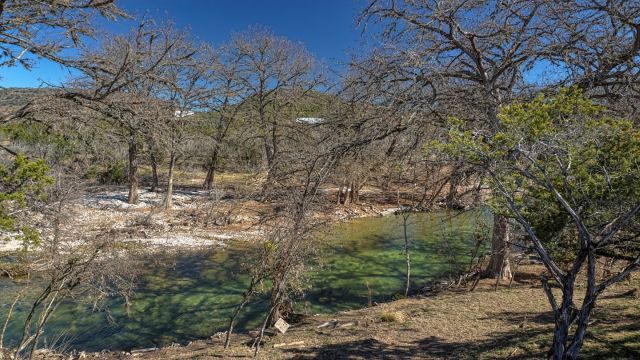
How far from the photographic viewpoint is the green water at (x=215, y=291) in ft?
34.7

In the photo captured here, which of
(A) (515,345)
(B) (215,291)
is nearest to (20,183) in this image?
(A) (515,345)

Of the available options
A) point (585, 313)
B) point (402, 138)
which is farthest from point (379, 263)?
point (585, 313)

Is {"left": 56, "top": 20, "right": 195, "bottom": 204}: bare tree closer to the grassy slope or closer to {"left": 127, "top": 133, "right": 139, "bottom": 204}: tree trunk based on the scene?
the grassy slope

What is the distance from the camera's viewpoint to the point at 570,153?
4.11 m

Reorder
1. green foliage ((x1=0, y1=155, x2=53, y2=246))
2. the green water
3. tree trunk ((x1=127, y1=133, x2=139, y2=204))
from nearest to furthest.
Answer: green foliage ((x1=0, y1=155, x2=53, y2=246)) < the green water < tree trunk ((x1=127, y1=133, x2=139, y2=204))

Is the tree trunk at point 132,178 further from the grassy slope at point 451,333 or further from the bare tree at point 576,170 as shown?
the bare tree at point 576,170

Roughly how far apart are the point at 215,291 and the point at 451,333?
7.75 meters

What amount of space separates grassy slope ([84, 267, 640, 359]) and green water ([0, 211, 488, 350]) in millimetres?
1557

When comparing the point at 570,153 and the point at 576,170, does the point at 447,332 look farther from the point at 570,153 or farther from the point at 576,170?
the point at 570,153

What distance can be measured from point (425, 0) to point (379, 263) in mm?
9925

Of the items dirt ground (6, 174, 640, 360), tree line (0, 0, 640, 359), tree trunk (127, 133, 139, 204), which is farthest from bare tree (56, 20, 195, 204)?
tree trunk (127, 133, 139, 204)

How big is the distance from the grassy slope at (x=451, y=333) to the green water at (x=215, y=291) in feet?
5.11

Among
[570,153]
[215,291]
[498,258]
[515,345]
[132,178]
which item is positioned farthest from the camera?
[132,178]

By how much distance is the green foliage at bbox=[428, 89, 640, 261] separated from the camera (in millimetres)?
4125
